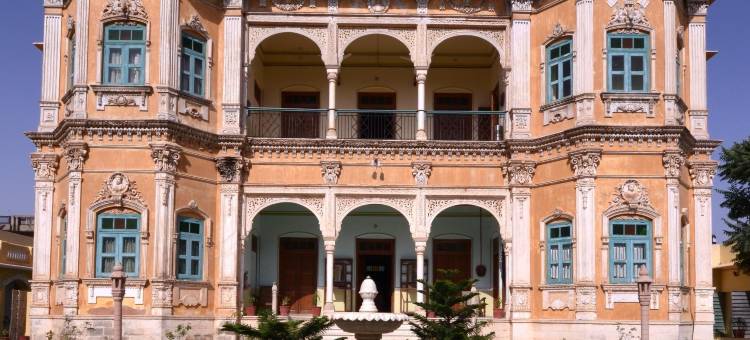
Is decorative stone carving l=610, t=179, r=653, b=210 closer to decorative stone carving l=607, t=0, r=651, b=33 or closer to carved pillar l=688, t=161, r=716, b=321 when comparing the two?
carved pillar l=688, t=161, r=716, b=321

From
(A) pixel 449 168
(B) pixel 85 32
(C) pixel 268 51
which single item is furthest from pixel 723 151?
(B) pixel 85 32

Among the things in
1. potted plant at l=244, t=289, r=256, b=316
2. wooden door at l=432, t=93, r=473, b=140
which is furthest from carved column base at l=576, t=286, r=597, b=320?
potted plant at l=244, t=289, r=256, b=316

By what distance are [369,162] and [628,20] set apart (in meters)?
7.42

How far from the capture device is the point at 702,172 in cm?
2641

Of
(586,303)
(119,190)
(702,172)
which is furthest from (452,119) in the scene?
(119,190)

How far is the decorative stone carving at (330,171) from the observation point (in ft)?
86.4

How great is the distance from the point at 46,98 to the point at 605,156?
46.9ft

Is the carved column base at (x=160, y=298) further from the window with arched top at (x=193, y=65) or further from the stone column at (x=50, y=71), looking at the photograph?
the stone column at (x=50, y=71)

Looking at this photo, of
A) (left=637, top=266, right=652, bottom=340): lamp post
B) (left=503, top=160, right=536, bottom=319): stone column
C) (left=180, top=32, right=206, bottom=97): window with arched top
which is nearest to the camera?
(left=637, top=266, right=652, bottom=340): lamp post

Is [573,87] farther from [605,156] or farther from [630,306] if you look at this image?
[630,306]

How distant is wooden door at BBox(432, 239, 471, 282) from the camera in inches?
1170

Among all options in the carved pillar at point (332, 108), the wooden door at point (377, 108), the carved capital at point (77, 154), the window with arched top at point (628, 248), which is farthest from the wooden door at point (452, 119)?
the carved capital at point (77, 154)

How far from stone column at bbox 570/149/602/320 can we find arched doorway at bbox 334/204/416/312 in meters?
6.50

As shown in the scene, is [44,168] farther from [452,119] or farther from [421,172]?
[452,119]
